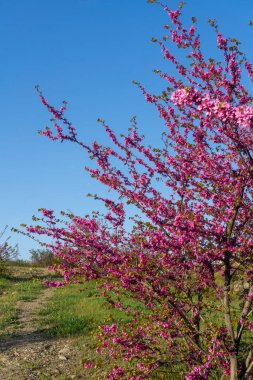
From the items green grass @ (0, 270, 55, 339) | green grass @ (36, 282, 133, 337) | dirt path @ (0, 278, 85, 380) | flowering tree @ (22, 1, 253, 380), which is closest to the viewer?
flowering tree @ (22, 1, 253, 380)

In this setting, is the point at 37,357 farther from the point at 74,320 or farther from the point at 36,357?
the point at 74,320

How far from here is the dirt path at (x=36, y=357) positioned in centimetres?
784

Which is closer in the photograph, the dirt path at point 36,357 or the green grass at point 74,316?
the dirt path at point 36,357

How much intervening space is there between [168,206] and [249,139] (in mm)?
1327

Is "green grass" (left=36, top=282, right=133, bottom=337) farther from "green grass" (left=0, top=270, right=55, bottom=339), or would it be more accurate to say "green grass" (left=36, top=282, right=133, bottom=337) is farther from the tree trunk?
the tree trunk

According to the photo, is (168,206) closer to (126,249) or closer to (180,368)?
(126,249)

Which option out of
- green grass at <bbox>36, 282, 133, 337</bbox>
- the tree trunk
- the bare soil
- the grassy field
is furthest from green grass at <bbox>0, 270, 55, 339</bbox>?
the tree trunk

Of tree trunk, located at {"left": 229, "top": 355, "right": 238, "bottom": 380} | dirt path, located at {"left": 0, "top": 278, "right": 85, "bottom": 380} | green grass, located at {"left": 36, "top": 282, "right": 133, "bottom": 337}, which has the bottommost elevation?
dirt path, located at {"left": 0, "top": 278, "right": 85, "bottom": 380}

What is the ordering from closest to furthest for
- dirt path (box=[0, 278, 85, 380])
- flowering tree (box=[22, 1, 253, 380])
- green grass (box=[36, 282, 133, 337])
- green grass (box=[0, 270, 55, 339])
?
flowering tree (box=[22, 1, 253, 380])
dirt path (box=[0, 278, 85, 380])
green grass (box=[36, 282, 133, 337])
green grass (box=[0, 270, 55, 339])

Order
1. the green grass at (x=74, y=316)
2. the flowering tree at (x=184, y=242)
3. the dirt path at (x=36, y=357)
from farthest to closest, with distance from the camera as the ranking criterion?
1. the green grass at (x=74, y=316)
2. the dirt path at (x=36, y=357)
3. the flowering tree at (x=184, y=242)

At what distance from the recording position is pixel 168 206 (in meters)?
5.58

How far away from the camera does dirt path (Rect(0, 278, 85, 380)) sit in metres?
7.84

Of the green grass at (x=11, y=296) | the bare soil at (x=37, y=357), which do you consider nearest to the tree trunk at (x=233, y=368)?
the bare soil at (x=37, y=357)

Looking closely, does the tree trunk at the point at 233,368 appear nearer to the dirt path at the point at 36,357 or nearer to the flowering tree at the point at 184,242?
the flowering tree at the point at 184,242
